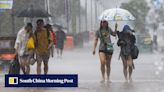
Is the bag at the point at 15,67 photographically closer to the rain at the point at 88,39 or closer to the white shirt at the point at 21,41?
the white shirt at the point at 21,41

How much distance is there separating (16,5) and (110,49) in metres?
15.2

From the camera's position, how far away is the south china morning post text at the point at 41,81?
12.2 metres

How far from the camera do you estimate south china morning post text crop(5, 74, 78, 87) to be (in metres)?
12.2

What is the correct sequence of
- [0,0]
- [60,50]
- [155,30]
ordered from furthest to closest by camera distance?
[155,30]
[60,50]
[0,0]

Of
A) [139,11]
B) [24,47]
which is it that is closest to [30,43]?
→ [24,47]

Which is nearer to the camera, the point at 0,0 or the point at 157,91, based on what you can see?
the point at 157,91

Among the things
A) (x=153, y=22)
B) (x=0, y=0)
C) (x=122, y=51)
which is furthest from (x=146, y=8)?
(x=122, y=51)

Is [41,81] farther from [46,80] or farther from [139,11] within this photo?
[139,11]

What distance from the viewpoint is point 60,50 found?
26.4 metres

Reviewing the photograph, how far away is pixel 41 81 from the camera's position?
12.6 meters

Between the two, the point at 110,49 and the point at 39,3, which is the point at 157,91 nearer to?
the point at 110,49

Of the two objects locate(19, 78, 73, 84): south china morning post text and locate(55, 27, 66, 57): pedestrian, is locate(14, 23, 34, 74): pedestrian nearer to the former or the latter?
locate(19, 78, 73, 84): south china morning post text

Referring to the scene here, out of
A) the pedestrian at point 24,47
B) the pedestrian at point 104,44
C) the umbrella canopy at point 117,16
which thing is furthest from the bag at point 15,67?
the umbrella canopy at point 117,16

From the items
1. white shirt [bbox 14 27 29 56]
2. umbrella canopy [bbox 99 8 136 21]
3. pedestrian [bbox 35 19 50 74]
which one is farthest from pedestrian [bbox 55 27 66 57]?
white shirt [bbox 14 27 29 56]
